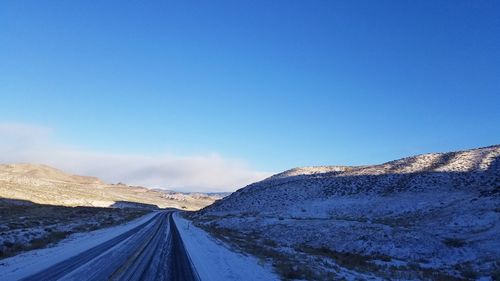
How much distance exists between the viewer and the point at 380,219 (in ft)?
149

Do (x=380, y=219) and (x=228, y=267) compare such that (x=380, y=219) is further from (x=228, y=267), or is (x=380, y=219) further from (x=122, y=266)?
(x=122, y=266)

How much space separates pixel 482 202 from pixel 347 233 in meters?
14.9

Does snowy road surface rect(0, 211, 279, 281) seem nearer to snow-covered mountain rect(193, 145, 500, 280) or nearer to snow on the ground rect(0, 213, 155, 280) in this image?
snow on the ground rect(0, 213, 155, 280)

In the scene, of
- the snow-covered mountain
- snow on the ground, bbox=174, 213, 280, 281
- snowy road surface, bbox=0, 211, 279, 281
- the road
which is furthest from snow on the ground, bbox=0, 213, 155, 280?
the snow-covered mountain

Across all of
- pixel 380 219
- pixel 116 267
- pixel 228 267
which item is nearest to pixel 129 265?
pixel 116 267

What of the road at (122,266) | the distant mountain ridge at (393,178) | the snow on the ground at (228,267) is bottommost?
the snow on the ground at (228,267)

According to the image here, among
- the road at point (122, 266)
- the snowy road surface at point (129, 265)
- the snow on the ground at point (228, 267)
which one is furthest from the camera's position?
the snow on the ground at point (228, 267)

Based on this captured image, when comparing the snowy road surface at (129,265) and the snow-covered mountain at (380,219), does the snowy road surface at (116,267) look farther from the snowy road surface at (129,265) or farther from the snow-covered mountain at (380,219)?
the snow-covered mountain at (380,219)

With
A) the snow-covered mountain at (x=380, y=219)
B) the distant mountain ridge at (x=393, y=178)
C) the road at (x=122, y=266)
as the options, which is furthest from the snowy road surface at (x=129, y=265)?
the distant mountain ridge at (x=393, y=178)

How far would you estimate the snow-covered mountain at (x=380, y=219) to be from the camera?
2347cm

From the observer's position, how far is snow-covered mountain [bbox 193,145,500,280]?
77.0 feet

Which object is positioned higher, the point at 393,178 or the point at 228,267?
the point at 393,178

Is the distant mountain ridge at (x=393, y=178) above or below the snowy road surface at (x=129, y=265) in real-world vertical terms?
above

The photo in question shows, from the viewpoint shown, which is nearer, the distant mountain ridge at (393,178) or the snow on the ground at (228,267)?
the snow on the ground at (228,267)
